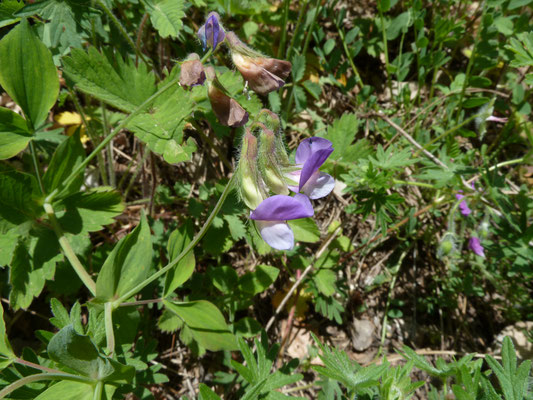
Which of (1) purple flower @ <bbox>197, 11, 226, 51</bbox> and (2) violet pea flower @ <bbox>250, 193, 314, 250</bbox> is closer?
(2) violet pea flower @ <bbox>250, 193, 314, 250</bbox>

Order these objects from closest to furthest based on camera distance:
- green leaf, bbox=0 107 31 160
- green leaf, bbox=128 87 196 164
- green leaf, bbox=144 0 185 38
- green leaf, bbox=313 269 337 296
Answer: green leaf, bbox=0 107 31 160 < green leaf, bbox=128 87 196 164 < green leaf, bbox=144 0 185 38 < green leaf, bbox=313 269 337 296

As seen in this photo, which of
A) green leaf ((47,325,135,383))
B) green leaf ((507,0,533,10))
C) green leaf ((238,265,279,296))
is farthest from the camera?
green leaf ((507,0,533,10))

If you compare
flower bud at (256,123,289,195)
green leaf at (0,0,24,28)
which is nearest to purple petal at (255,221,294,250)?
flower bud at (256,123,289,195)

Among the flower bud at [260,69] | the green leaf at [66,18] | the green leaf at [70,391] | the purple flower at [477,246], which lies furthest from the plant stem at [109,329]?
the purple flower at [477,246]

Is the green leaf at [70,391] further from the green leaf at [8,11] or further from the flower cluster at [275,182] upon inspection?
the green leaf at [8,11]

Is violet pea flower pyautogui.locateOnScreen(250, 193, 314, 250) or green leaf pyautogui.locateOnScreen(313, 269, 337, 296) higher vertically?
violet pea flower pyautogui.locateOnScreen(250, 193, 314, 250)

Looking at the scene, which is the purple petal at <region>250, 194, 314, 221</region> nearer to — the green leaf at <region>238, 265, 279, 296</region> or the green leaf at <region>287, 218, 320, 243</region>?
the green leaf at <region>287, 218, 320, 243</region>
